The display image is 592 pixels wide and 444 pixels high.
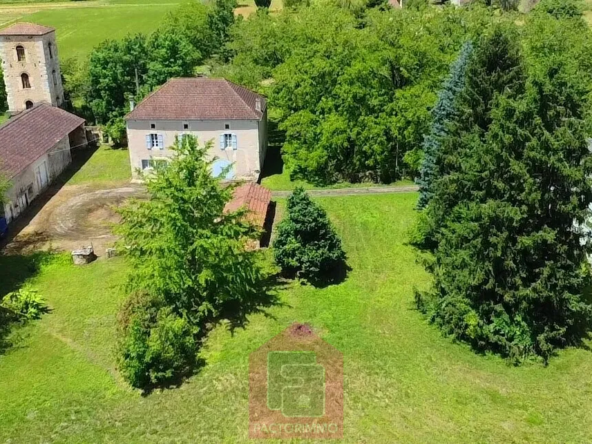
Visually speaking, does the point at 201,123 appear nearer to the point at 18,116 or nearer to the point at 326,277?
the point at 18,116

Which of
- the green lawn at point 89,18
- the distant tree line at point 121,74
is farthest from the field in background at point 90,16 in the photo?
the distant tree line at point 121,74

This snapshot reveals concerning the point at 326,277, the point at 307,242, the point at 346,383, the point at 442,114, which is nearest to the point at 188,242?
the point at 307,242

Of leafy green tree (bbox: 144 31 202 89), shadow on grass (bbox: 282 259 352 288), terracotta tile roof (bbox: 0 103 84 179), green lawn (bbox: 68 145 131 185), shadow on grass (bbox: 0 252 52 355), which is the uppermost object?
leafy green tree (bbox: 144 31 202 89)

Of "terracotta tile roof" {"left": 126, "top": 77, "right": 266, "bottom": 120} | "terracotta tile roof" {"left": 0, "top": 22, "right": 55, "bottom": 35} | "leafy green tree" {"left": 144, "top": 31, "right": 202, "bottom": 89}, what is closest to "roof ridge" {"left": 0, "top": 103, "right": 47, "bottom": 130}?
"terracotta tile roof" {"left": 0, "top": 22, "right": 55, "bottom": 35}

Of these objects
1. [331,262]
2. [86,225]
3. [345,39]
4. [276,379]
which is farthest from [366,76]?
[276,379]

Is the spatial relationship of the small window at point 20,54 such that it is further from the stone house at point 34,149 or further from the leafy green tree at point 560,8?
the leafy green tree at point 560,8

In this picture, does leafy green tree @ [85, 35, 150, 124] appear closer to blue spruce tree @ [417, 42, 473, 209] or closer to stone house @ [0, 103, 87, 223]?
stone house @ [0, 103, 87, 223]

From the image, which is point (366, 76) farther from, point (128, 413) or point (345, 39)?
point (128, 413)
